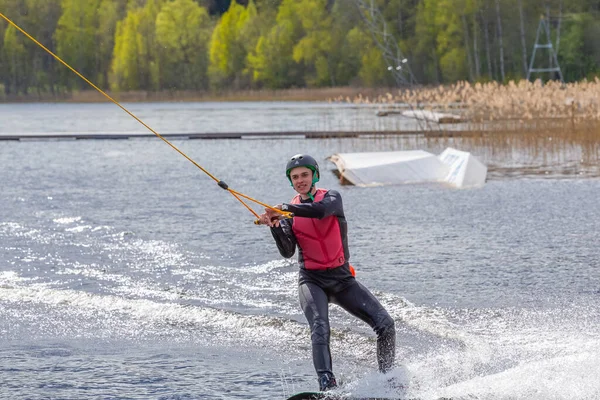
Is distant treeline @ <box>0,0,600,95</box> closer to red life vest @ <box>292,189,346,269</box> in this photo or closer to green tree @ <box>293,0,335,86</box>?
Answer: green tree @ <box>293,0,335,86</box>

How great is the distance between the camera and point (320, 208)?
6.64 m

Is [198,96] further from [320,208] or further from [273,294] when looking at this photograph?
[320,208]

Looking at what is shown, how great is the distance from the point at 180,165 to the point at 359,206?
11759 mm

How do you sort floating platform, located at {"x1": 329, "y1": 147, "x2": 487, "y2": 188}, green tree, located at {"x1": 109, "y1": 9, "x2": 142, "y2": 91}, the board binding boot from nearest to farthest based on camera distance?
the board binding boot < floating platform, located at {"x1": 329, "y1": 147, "x2": 487, "y2": 188} < green tree, located at {"x1": 109, "y1": 9, "x2": 142, "y2": 91}

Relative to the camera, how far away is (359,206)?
17.7 meters

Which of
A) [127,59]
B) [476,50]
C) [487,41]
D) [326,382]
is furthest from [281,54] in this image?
[326,382]

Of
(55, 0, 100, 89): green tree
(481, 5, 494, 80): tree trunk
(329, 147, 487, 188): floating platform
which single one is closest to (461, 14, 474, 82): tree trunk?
(481, 5, 494, 80): tree trunk

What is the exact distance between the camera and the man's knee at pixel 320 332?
6.54 metres

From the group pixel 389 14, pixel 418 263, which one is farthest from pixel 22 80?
pixel 418 263

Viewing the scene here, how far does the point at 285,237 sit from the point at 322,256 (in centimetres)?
28

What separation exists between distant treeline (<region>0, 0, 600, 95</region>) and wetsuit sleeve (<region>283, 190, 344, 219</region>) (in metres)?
68.2

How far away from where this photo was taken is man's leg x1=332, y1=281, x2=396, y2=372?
6.80 m

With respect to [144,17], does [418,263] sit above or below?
below

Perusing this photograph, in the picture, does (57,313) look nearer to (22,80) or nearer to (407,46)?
(407,46)
